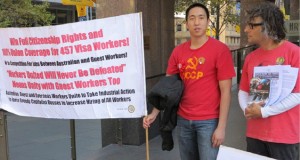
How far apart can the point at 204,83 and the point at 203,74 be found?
8cm

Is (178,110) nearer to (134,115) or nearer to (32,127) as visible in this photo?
(134,115)

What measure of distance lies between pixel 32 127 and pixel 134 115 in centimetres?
580

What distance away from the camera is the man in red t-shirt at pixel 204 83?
2.99 metres

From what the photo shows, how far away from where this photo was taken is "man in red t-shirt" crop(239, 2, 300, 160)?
261 cm

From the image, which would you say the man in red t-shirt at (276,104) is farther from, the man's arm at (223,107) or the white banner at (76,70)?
the white banner at (76,70)

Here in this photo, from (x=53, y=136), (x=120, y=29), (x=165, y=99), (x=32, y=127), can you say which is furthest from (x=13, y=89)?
(x=32, y=127)

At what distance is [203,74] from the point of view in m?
3.01

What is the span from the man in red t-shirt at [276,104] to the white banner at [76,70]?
3.65 ft

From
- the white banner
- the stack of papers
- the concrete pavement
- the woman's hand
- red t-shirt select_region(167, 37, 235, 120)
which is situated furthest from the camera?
the concrete pavement

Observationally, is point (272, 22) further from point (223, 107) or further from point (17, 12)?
point (17, 12)

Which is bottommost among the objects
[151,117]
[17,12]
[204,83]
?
[151,117]

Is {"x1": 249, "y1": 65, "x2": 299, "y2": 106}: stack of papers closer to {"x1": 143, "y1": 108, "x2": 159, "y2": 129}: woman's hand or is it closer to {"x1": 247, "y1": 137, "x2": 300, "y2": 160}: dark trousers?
{"x1": 247, "y1": 137, "x2": 300, "y2": 160}: dark trousers

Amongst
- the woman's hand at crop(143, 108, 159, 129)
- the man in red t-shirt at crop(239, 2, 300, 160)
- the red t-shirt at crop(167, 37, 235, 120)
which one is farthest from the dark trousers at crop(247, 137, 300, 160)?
the woman's hand at crop(143, 108, 159, 129)

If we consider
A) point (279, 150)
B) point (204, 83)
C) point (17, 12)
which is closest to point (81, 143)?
point (204, 83)
